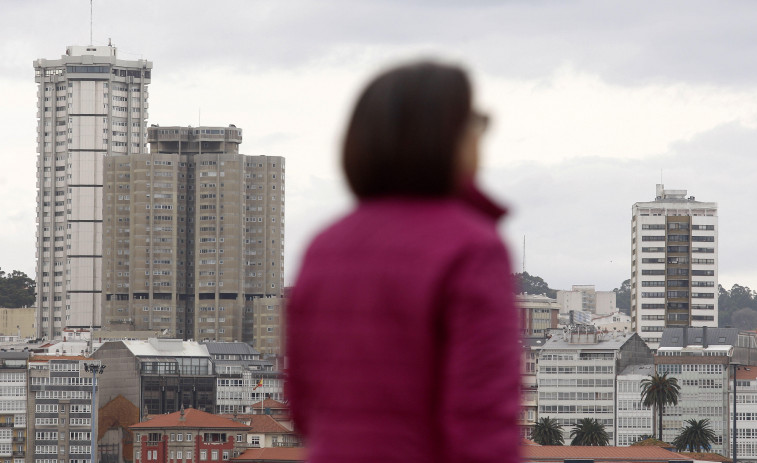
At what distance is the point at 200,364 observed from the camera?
196 metres

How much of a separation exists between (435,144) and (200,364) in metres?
193

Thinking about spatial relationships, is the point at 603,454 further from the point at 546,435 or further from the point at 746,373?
the point at 746,373

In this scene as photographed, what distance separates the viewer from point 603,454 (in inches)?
5659

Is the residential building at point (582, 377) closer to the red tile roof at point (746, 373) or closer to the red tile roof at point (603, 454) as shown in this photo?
the red tile roof at point (746, 373)

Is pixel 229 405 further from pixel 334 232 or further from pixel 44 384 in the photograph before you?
pixel 334 232

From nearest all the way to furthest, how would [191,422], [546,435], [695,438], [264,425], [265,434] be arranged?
1. [191,422]
2. [265,434]
3. [264,425]
4. [695,438]
5. [546,435]

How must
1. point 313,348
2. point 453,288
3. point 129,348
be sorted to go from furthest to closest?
point 129,348 < point 313,348 < point 453,288

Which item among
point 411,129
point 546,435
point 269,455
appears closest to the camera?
point 411,129

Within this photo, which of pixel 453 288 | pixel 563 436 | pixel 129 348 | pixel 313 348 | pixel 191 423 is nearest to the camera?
pixel 453 288

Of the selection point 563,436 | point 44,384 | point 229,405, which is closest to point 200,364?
point 229,405

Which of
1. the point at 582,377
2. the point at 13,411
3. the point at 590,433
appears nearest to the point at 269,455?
the point at 13,411

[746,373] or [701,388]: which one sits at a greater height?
[746,373]

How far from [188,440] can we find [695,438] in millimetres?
48865

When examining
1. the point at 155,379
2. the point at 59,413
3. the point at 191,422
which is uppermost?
the point at 155,379
